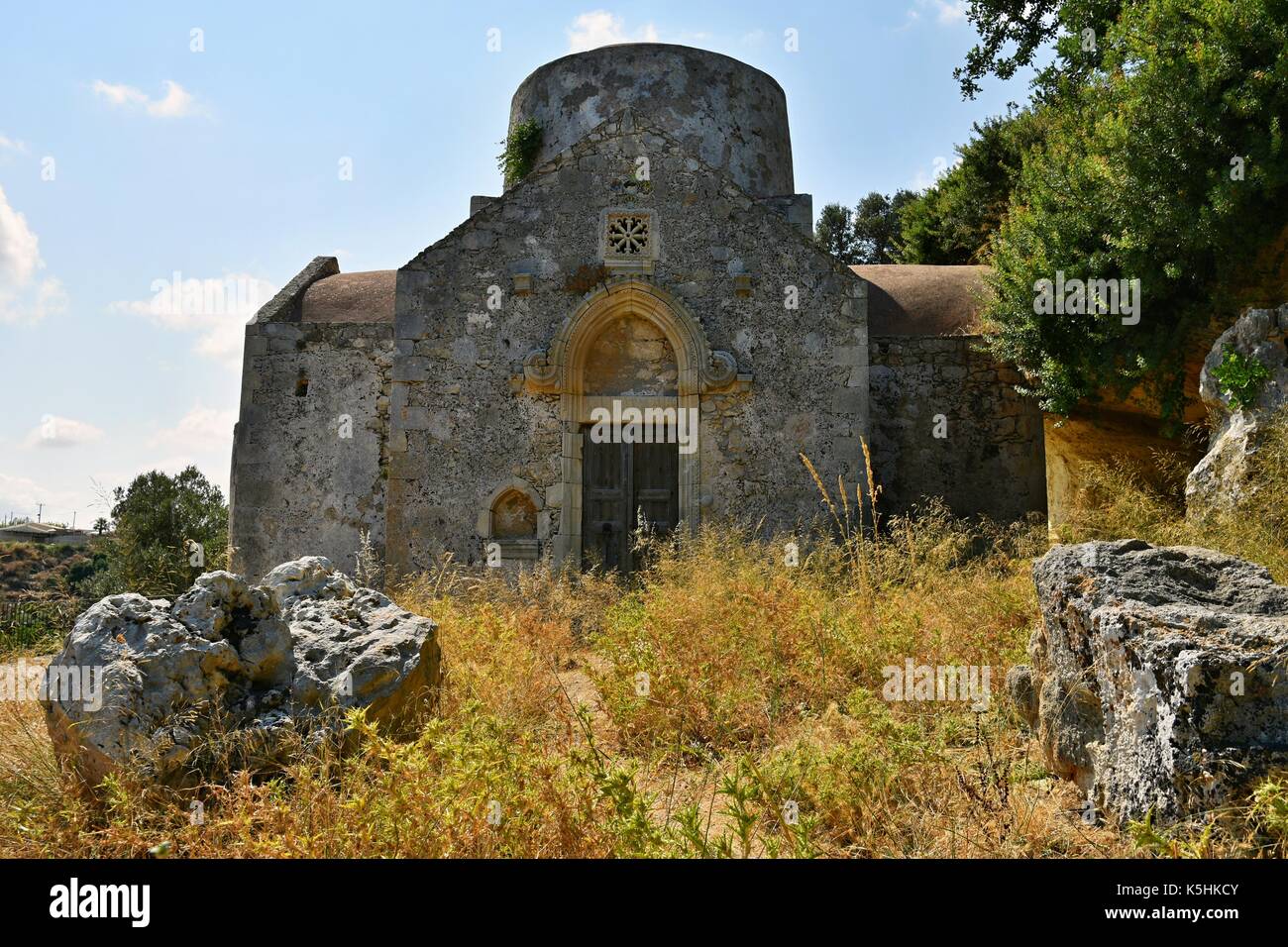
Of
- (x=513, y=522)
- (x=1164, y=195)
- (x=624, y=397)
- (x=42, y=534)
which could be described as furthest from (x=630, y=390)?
(x=42, y=534)

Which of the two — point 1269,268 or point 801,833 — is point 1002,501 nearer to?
point 1269,268

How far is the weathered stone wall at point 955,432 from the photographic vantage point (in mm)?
10773

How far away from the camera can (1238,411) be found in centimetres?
658

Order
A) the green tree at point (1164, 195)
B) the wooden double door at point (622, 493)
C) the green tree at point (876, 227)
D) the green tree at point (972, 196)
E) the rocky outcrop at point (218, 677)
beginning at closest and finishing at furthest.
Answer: the rocky outcrop at point (218, 677) → the green tree at point (1164, 195) → the wooden double door at point (622, 493) → the green tree at point (972, 196) → the green tree at point (876, 227)

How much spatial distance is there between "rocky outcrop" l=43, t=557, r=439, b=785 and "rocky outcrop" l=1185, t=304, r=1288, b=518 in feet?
16.4

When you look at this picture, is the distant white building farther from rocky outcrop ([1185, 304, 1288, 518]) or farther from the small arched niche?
rocky outcrop ([1185, 304, 1288, 518])

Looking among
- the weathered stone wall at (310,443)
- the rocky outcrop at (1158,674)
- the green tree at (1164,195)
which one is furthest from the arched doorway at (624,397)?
the rocky outcrop at (1158,674)

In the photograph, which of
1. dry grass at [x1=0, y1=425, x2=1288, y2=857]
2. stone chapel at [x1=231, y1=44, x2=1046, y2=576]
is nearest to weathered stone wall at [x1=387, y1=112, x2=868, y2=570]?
stone chapel at [x1=231, y1=44, x2=1046, y2=576]

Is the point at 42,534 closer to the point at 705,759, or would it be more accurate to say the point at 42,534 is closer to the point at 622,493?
the point at 622,493

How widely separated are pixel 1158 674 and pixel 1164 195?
5.90 m

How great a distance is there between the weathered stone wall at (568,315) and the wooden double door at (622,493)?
400mm

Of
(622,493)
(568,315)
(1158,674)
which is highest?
(568,315)

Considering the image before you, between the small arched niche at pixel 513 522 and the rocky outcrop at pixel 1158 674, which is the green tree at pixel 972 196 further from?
the rocky outcrop at pixel 1158 674

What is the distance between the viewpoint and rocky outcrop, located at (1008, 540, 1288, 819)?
2904mm
